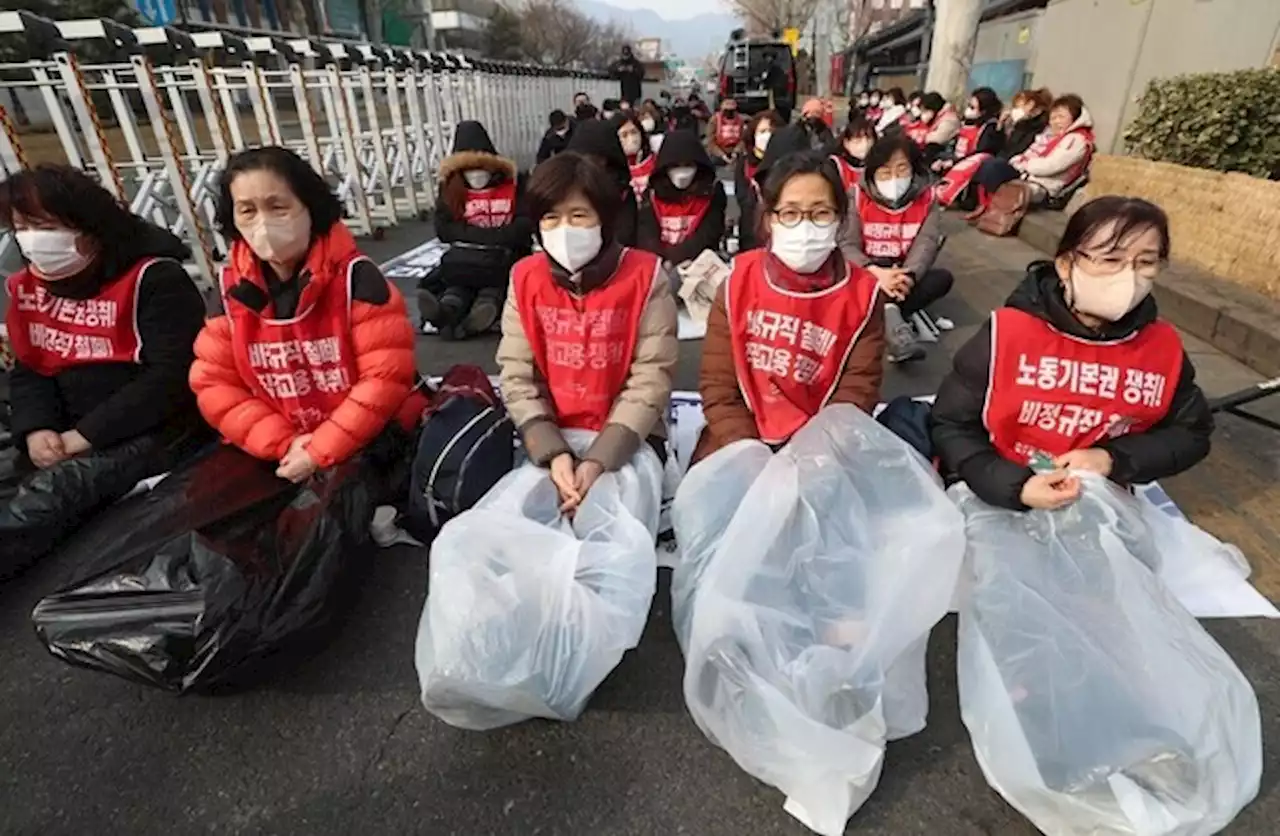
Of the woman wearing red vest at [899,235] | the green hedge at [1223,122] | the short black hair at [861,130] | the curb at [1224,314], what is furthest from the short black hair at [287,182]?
the green hedge at [1223,122]

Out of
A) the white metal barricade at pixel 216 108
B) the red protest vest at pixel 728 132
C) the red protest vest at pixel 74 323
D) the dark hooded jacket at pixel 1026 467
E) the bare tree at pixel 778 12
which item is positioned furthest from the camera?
the bare tree at pixel 778 12

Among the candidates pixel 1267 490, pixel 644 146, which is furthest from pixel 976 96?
pixel 1267 490

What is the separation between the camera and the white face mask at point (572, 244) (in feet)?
7.24

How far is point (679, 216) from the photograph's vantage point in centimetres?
478

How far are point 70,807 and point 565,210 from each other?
2004 mm

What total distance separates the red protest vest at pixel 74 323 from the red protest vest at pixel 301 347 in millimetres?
533

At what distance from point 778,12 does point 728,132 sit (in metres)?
33.5

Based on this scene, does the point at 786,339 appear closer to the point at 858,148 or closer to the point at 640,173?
the point at 858,148

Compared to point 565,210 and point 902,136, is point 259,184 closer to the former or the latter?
point 565,210

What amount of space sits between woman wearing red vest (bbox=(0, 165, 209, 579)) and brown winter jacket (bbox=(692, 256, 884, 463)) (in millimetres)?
1975

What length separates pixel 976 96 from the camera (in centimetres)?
929

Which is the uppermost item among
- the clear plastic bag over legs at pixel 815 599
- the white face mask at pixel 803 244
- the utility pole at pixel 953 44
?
the utility pole at pixel 953 44

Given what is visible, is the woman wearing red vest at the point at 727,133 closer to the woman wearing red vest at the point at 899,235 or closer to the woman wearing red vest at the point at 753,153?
the woman wearing red vest at the point at 753,153

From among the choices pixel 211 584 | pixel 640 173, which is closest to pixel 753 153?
pixel 640 173
